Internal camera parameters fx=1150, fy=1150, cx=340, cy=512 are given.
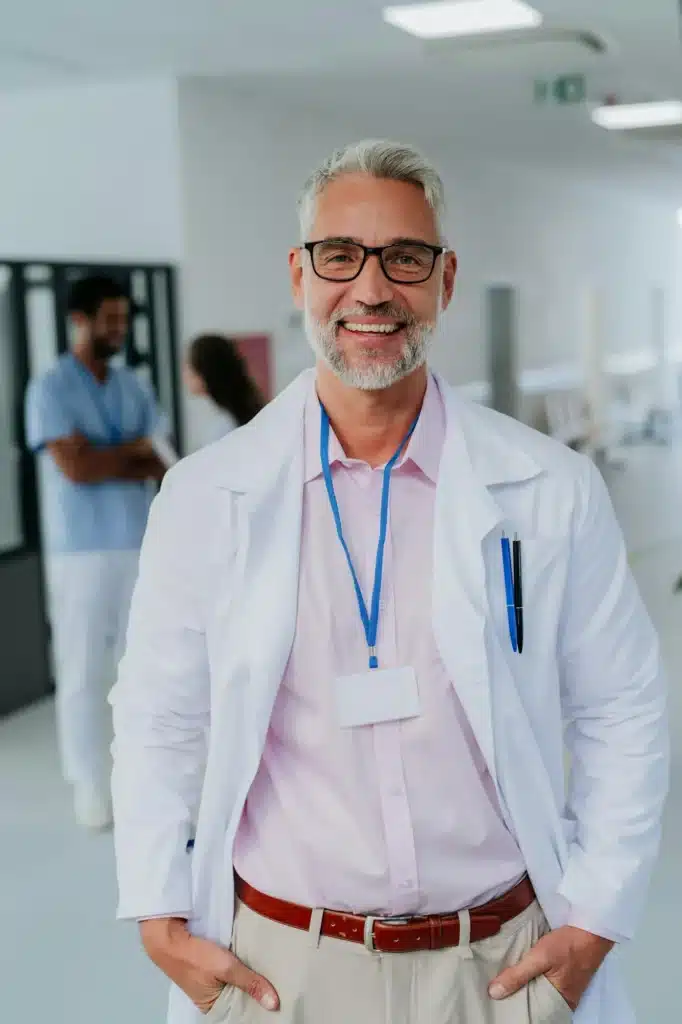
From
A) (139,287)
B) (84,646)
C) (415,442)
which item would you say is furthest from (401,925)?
(139,287)

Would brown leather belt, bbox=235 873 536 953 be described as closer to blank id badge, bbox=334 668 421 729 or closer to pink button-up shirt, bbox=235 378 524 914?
pink button-up shirt, bbox=235 378 524 914

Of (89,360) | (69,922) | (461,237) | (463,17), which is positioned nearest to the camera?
(69,922)

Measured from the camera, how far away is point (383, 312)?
1.44m

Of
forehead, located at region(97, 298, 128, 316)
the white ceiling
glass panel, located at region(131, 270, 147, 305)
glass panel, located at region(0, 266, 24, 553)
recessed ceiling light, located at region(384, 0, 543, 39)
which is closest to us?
forehead, located at region(97, 298, 128, 316)

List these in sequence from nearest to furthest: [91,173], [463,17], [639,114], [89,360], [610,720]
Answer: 1. [610,720]
2. [89,360]
3. [463,17]
4. [91,173]
5. [639,114]

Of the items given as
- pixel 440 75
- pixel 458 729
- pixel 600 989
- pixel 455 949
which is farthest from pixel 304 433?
pixel 440 75

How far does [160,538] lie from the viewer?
152cm

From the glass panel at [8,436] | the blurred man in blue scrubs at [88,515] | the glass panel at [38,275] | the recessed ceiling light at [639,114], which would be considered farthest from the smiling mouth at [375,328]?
the recessed ceiling light at [639,114]

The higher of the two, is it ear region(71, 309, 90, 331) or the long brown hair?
ear region(71, 309, 90, 331)

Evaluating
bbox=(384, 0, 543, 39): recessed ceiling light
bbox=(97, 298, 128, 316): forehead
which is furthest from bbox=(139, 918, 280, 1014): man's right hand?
bbox=(384, 0, 543, 39): recessed ceiling light

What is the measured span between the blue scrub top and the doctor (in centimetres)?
253

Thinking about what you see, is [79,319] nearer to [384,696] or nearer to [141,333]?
[141,333]

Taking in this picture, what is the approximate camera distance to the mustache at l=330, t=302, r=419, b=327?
1439mm

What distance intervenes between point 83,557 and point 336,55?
118 inches
